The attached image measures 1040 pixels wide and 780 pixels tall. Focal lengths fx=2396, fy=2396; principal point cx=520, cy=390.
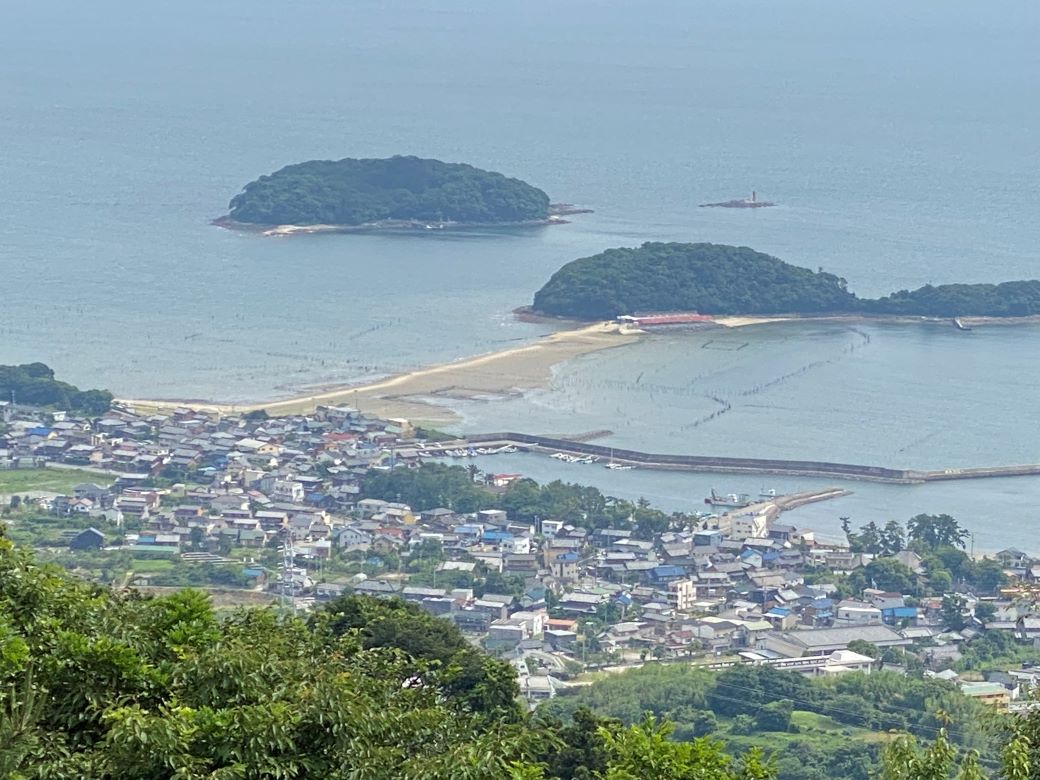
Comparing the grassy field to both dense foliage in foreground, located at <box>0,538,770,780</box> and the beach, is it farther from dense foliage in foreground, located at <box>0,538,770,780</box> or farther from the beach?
dense foliage in foreground, located at <box>0,538,770,780</box>

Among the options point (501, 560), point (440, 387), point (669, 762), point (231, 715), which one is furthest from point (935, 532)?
point (231, 715)

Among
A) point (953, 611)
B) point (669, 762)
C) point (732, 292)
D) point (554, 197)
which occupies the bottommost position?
point (953, 611)

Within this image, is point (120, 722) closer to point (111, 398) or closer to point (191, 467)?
point (191, 467)

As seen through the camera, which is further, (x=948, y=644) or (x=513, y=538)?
(x=513, y=538)

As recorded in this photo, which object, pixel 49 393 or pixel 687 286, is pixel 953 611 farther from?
pixel 687 286

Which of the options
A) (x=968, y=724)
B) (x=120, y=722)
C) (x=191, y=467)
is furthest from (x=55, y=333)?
(x=120, y=722)

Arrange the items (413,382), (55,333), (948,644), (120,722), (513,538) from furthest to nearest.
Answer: (55,333)
(413,382)
(513,538)
(948,644)
(120,722)
